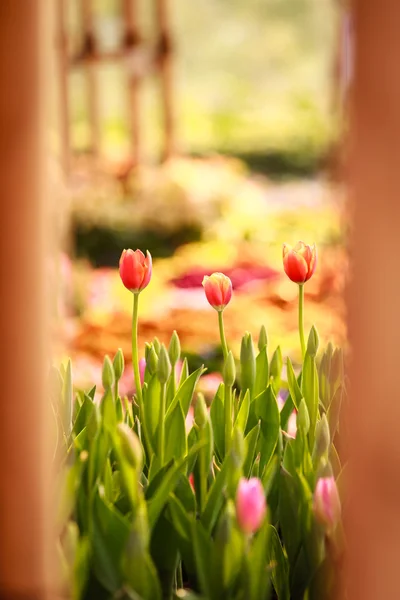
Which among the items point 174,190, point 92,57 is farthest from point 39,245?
point 92,57

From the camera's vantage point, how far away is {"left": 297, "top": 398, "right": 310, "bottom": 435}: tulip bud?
71 cm

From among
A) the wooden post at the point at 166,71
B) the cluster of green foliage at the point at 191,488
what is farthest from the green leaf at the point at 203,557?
the wooden post at the point at 166,71

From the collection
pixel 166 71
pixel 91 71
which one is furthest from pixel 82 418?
pixel 166 71

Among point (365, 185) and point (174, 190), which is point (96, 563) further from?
point (174, 190)

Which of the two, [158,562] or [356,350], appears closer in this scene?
[356,350]

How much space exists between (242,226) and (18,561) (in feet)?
8.34

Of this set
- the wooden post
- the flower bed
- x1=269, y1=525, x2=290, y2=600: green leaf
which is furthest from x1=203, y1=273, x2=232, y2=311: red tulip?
the wooden post

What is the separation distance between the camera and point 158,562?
0.63 meters

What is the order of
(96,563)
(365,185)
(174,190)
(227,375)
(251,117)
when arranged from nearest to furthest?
(365,185), (96,563), (227,375), (174,190), (251,117)

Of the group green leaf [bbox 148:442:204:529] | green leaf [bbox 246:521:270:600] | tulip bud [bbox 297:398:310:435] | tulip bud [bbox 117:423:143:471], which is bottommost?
green leaf [bbox 246:521:270:600]

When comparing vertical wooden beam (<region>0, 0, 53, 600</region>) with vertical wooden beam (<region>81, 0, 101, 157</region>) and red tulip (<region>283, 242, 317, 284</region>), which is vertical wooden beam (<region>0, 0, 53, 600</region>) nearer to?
red tulip (<region>283, 242, 317, 284</region>)

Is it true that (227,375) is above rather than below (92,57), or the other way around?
below

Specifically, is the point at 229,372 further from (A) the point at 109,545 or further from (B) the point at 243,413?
(A) the point at 109,545

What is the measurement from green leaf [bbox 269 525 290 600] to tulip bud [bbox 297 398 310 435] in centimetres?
9
